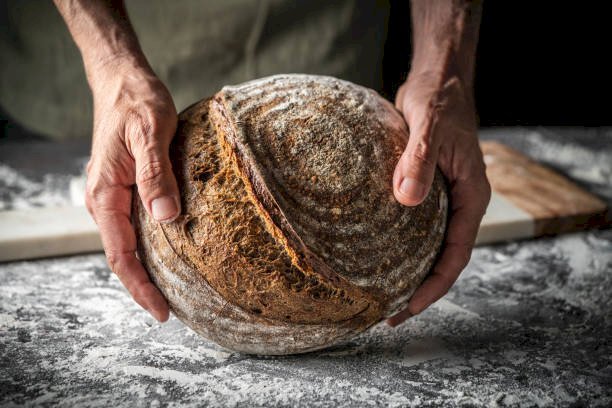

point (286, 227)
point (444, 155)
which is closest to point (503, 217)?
point (444, 155)

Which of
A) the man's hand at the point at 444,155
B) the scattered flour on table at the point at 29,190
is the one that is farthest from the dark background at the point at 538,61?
the scattered flour on table at the point at 29,190

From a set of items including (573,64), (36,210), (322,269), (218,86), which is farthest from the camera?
(573,64)

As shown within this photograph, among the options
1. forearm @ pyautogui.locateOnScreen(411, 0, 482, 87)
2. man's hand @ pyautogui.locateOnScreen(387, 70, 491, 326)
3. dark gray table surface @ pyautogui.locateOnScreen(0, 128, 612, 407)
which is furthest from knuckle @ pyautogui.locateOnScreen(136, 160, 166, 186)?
forearm @ pyautogui.locateOnScreen(411, 0, 482, 87)

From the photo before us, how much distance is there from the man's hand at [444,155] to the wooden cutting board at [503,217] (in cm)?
85

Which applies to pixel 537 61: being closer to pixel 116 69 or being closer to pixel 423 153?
pixel 423 153

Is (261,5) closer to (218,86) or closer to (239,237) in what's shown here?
(218,86)

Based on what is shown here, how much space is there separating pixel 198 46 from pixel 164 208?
1.67 metres

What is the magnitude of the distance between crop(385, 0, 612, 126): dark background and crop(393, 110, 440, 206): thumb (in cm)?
210

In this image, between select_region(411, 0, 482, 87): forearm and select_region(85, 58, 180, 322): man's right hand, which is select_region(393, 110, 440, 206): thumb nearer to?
select_region(411, 0, 482, 87): forearm

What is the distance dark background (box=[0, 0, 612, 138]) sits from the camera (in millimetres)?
3893

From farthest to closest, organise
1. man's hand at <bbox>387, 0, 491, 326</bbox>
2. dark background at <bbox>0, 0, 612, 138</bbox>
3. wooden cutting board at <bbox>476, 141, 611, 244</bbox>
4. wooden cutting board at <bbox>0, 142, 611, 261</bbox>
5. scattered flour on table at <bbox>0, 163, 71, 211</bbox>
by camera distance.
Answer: dark background at <bbox>0, 0, 612, 138</bbox>, scattered flour on table at <bbox>0, 163, 71, 211</bbox>, wooden cutting board at <bbox>476, 141, 611, 244</bbox>, wooden cutting board at <bbox>0, 142, 611, 261</bbox>, man's hand at <bbox>387, 0, 491, 326</bbox>

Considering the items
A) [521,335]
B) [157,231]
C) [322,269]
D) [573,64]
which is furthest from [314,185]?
[573,64]

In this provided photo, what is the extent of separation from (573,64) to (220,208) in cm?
325

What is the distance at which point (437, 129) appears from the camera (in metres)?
1.86
